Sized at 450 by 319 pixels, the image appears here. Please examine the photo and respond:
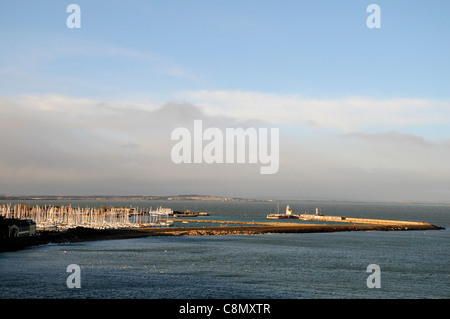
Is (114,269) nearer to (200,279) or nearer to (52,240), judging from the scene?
→ (200,279)

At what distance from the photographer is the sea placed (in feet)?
146

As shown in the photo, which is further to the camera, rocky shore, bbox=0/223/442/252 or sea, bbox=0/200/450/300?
rocky shore, bbox=0/223/442/252

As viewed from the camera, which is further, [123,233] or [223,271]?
[123,233]

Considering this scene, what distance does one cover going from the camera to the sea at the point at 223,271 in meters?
44.4

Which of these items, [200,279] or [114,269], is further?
[114,269]

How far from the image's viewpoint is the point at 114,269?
5659 centimetres

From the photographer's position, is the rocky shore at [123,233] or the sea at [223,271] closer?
the sea at [223,271]

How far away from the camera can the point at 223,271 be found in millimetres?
57094

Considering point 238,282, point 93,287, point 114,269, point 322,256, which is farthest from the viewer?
point 322,256
